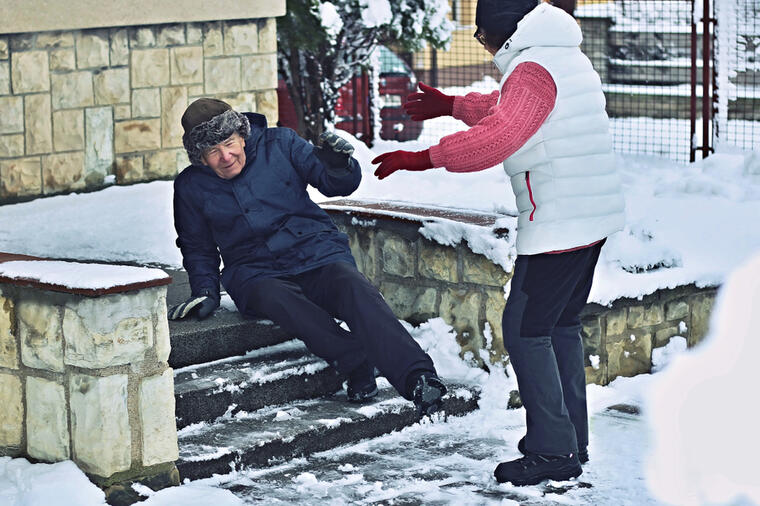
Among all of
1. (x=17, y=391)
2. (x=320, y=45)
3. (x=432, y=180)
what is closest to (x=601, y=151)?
(x=17, y=391)

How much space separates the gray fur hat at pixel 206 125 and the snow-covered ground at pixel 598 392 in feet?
3.61

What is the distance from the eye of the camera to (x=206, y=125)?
16.4ft

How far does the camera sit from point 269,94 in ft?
27.7

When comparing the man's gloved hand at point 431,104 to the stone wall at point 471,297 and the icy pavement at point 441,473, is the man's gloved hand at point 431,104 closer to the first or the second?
the stone wall at point 471,297

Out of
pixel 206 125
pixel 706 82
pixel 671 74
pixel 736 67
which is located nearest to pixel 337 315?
pixel 206 125

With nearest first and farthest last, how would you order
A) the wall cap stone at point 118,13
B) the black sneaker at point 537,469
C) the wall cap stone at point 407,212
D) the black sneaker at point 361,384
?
the black sneaker at point 537,469 → the black sneaker at point 361,384 → the wall cap stone at point 407,212 → the wall cap stone at point 118,13

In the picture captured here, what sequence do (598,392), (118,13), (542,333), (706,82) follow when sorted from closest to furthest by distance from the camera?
(542,333) < (598,392) < (118,13) < (706,82)

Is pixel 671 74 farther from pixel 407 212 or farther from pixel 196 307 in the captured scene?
pixel 196 307

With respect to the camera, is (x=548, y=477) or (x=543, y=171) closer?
(x=543, y=171)

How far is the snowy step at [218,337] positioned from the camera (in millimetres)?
5086

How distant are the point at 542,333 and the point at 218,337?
1.43m

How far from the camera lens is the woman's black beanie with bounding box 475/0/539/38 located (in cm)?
435

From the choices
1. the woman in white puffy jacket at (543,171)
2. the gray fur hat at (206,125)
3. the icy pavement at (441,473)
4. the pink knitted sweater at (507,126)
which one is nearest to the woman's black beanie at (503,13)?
the woman in white puffy jacket at (543,171)

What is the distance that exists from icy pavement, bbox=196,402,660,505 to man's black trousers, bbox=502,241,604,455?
7.9 inches
